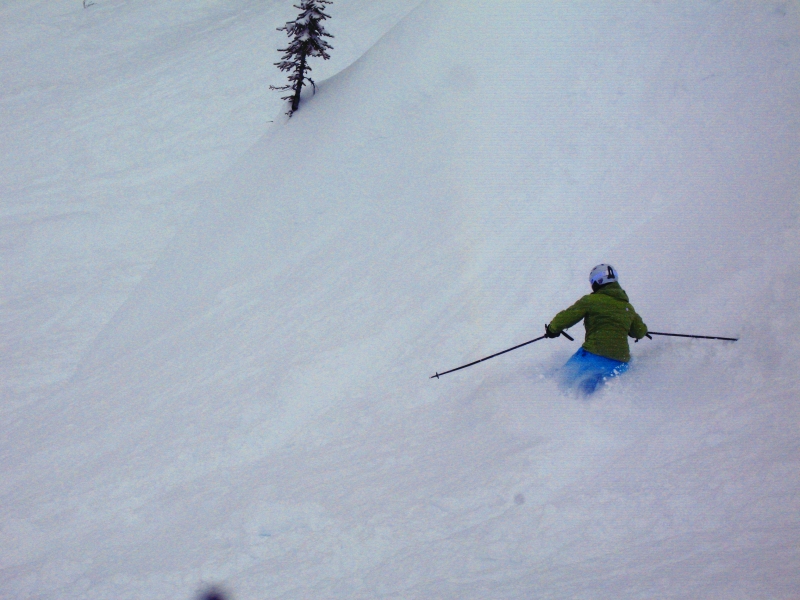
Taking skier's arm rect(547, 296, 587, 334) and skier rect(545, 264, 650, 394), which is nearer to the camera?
skier rect(545, 264, 650, 394)

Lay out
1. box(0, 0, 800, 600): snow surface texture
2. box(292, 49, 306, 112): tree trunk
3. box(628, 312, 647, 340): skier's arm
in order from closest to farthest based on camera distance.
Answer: box(0, 0, 800, 600): snow surface texture < box(628, 312, 647, 340): skier's arm < box(292, 49, 306, 112): tree trunk

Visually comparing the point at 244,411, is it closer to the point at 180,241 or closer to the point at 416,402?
the point at 416,402

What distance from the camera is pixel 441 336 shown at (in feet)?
26.0

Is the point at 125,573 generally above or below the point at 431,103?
below

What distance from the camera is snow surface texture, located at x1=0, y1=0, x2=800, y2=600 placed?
4.45 metres

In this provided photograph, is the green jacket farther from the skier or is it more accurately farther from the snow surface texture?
the snow surface texture

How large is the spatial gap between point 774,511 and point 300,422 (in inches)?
209

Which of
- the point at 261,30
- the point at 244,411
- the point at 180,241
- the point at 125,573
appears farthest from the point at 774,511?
the point at 261,30

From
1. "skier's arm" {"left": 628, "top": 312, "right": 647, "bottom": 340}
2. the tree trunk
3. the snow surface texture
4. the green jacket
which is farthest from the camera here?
the tree trunk

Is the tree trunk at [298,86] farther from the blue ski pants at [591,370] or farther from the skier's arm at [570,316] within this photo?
the blue ski pants at [591,370]

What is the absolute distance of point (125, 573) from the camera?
5250 mm

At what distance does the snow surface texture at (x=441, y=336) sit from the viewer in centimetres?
445

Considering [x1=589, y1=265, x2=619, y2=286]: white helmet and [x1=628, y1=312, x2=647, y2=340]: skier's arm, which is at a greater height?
[x1=589, y1=265, x2=619, y2=286]: white helmet

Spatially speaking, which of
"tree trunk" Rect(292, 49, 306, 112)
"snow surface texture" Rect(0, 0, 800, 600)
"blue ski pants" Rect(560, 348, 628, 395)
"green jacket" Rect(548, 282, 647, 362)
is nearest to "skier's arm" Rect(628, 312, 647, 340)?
"green jacket" Rect(548, 282, 647, 362)
